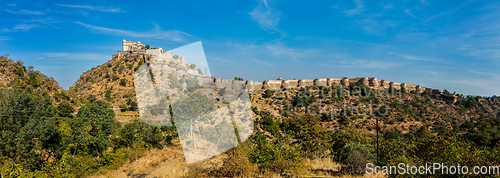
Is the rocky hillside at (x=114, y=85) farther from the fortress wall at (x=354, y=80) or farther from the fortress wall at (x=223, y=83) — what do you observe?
the fortress wall at (x=354, y=80)

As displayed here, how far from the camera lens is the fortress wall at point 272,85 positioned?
6800 cm

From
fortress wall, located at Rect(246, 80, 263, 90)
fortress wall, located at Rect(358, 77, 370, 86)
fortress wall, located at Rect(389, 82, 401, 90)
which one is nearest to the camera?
fortress wall, located at Rect(246, 80, 263, 90)

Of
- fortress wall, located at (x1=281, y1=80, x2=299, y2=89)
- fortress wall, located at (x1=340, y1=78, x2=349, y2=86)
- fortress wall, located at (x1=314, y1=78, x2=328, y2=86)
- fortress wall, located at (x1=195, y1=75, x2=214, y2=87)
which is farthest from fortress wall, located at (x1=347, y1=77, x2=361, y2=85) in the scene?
fortress wall, located at (x1=195, y1=75, x2=214, y2=87)

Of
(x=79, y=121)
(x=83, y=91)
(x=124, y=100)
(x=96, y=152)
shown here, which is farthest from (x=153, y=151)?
(x=83, y=91)

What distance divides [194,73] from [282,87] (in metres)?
27.3

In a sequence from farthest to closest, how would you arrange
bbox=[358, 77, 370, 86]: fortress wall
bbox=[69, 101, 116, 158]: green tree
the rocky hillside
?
bbox=[358, 77, 370, 86]: fortress wall
the rocky hillside
bbox=[69, 101, 116, 158]: green tree

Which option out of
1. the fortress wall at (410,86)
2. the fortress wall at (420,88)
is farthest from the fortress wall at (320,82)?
the fortress wall at (420,88)

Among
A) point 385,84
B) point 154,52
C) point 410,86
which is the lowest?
point 410,86

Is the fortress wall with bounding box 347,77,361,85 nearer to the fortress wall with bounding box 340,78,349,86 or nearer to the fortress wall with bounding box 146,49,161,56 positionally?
the fortress wall with bounding box 340,78,349,86

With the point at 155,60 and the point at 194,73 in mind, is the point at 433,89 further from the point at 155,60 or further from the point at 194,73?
the point at 155,60

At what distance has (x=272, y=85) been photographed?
6856cm

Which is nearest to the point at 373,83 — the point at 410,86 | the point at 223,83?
the point at 410,86

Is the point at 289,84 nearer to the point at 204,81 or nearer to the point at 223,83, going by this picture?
the point at 223,83

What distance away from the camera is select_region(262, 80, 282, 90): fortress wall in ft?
223
